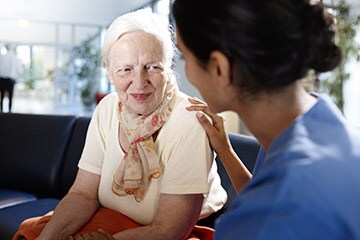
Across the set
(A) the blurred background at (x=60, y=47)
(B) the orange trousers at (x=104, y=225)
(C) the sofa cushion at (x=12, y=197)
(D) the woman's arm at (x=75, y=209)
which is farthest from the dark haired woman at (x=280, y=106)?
(A) the blurred background at (x=60, y=47)

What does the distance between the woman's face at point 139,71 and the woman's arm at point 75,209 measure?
0.34 meters

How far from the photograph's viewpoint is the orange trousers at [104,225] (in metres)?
1.60

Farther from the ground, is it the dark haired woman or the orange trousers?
the dark haired woman

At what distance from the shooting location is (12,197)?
270 centimetres

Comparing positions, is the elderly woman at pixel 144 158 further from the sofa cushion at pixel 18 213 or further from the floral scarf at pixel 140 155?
the sofa cushion at pixel 18 213

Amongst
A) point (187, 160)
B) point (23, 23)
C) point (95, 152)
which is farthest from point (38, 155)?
point (23, 23)

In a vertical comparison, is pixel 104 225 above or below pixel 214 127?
below

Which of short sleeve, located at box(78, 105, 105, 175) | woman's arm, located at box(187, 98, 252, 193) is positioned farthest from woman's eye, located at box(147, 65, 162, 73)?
short sleeve, located at box(78, 105, 105, 175)

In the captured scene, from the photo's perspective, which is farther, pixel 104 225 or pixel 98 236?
pixel 104 225

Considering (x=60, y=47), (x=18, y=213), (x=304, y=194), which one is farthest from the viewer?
(x=60, y=47)

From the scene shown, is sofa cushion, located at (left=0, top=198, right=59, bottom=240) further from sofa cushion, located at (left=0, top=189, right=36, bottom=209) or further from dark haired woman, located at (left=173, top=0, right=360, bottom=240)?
dark haired woman, located at (left=173, top=0, right=360, bottom=240)

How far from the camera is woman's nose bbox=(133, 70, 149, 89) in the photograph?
62.5 inches

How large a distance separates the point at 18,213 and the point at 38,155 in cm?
60

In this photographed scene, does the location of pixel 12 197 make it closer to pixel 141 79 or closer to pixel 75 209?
pixel 75 209
